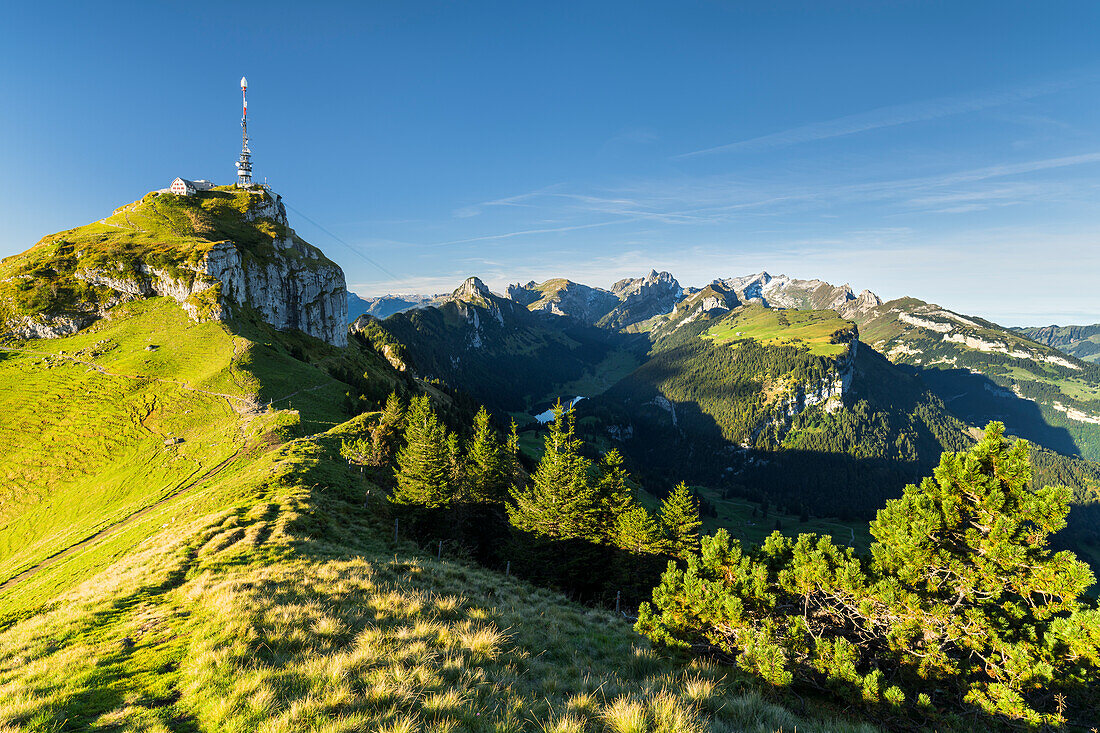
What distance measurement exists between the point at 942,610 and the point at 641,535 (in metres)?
25.4

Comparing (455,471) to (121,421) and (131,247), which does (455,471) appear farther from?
(131,247)

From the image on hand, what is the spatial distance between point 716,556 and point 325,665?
1438 centimetres

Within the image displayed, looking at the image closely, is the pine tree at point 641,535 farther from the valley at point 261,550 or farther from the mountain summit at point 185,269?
the mountain summit at point 185,269

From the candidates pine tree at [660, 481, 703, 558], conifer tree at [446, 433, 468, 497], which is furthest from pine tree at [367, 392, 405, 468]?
pine tree at [660, 481, 703, 558]

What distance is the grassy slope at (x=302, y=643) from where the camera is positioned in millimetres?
7969

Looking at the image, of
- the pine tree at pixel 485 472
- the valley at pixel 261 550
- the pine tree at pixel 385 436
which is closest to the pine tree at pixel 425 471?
the valley at pixel 261 550

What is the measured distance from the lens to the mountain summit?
75375 mm

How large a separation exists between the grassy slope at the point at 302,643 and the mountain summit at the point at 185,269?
62.2 m

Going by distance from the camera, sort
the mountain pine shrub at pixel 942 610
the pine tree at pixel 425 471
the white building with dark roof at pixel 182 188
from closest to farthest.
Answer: the mountain pine shrub at pixel 942 610
the pine tree at pixel 425 471
the white building with dark roof at pixel 182 188

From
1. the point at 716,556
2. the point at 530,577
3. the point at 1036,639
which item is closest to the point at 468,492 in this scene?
the point at 530,577

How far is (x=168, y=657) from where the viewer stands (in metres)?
10.9

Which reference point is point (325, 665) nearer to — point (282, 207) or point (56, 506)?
point (56, 506)

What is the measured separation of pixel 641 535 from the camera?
3653 centimetres

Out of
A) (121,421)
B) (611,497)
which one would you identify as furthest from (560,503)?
(121,421)
